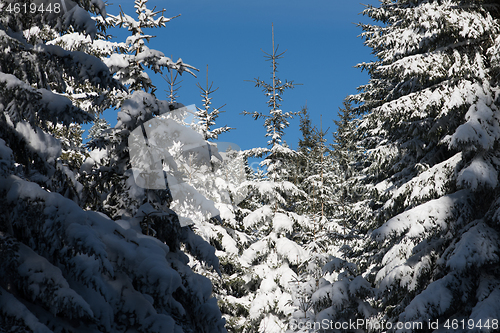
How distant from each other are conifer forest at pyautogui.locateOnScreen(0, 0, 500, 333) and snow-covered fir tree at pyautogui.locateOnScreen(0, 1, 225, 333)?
0.7 inches

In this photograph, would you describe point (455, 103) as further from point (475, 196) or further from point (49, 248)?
point (49, 248)

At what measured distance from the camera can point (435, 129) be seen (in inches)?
416

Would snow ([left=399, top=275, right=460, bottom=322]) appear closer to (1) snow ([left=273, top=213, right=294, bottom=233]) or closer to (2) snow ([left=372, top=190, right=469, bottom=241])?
(2) snow ([left=372, top=190, right=469, bottom=241])

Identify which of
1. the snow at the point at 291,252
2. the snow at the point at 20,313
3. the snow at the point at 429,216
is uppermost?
the snow at the point at 291,252

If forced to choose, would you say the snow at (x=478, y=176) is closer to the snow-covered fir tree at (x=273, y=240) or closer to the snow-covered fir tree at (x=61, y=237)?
the snow-covered fir tree at (x=61, y=237)

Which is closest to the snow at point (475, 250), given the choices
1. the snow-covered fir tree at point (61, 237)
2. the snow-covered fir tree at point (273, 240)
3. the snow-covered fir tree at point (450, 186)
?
the snow-covered fir tree at point (450, 186)

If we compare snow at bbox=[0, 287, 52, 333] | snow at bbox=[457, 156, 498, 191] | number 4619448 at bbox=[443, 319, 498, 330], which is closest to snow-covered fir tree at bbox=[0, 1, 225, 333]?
snow at bbox=[0, 287, 52, 333]

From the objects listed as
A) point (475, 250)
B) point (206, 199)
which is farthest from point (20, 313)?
point (475, 250)

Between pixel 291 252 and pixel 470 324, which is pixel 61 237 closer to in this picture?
pixel 470 324

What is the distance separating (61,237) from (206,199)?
5108 millimetres

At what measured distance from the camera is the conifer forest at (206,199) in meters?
3.77

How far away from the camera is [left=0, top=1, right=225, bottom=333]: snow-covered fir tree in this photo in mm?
3545

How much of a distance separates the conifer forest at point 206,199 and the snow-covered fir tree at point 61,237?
0.06 feet

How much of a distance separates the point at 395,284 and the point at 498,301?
8.35 ft
